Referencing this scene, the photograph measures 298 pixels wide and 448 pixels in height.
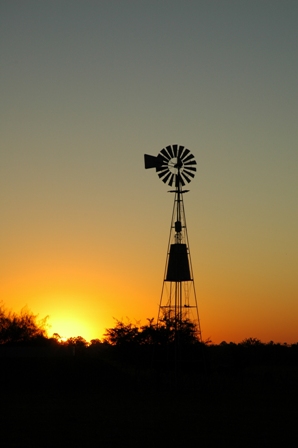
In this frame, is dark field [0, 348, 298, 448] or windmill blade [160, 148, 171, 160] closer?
dark field [0, 348, 298, 448]

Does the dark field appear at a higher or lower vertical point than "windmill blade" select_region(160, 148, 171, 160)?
lower

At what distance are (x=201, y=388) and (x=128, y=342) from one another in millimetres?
13882

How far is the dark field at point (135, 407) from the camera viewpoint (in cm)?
2536

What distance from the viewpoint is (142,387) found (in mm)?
52281

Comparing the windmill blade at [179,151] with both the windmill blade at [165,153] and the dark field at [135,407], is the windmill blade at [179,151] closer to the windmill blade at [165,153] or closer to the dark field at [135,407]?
the windmill blade at [165,153]

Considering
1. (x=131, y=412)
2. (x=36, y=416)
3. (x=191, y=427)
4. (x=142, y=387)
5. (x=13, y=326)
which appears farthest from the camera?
(x=13, y=326)

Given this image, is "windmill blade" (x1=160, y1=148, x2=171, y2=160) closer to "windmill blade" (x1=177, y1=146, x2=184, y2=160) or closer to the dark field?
"windmill blade" (x1=177, y1=146, x2=184, y2=160)

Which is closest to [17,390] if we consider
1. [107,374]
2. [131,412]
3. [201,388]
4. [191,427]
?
[107,374]

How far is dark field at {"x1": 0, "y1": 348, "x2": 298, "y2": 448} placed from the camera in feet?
83.2

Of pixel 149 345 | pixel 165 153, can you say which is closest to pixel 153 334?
pixel 149 345

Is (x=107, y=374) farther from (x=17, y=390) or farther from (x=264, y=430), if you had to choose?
(x=264, y=430)

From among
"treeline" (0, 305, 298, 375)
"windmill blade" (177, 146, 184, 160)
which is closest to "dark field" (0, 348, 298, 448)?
"treeline" (0, 305, 298, 375)

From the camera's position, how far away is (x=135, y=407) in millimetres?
36969

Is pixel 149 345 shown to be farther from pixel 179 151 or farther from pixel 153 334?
pixel 179 151
